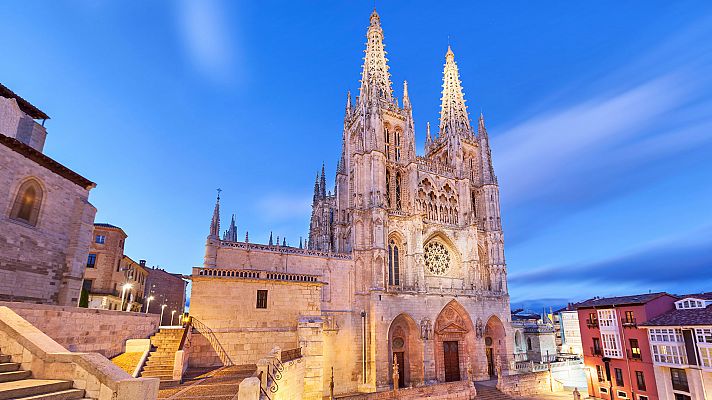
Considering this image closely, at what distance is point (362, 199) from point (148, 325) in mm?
19676

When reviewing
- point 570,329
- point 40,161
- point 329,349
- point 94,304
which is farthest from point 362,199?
point 570,329

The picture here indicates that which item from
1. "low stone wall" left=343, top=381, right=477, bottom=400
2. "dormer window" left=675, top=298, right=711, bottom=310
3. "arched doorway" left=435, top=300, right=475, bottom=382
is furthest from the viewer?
"arched doorway" left=435, top=300, right=475, bottom=382

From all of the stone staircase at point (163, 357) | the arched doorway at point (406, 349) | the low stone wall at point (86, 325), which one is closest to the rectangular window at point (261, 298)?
the stone staircase at point (163, 357)

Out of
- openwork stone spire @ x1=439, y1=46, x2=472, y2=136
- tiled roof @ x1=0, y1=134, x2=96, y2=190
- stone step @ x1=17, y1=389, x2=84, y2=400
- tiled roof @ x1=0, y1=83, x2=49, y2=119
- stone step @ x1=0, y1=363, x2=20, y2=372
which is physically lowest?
stone step @ x1=17, y1=389, x2=84, y2=400

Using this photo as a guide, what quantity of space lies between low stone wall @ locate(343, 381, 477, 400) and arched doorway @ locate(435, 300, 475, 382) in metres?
4.35

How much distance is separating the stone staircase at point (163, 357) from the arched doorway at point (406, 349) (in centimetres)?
1852

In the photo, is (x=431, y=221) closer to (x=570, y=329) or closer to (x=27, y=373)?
(x=570, y=329)

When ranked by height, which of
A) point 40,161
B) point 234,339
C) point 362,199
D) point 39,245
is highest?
point 362,199

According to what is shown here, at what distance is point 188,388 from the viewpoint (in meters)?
11.7

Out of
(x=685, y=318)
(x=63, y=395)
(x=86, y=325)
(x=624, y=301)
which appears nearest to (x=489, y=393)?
(x=624, y=301)

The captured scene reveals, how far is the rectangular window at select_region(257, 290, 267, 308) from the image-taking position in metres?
19.8

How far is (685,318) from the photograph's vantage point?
26984mm

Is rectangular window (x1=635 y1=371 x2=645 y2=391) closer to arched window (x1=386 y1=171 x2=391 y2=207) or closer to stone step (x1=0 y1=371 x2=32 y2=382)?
arched window (x1=386 y1=171 x2=391 y2=207)

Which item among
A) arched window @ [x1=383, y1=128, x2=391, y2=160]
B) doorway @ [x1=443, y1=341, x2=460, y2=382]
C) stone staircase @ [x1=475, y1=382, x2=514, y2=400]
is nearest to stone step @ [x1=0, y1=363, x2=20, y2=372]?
stone staircase @ [x1=475, y1=382, x2=514, y2=400]
